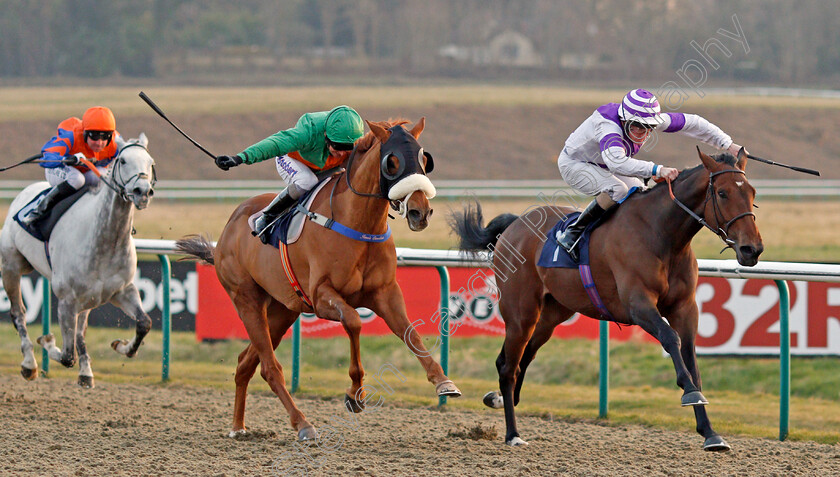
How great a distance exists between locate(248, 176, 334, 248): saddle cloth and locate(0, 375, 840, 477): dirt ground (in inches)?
41.1

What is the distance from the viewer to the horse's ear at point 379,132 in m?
4.72

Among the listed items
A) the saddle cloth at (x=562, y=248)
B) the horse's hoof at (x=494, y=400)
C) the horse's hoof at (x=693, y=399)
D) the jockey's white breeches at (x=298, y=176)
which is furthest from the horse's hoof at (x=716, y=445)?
the jockey's white breeches at (x=298, y=176)

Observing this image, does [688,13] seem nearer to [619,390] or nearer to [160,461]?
[619,390]

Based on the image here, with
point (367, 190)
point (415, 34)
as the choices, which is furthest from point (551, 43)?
point (367, 190)

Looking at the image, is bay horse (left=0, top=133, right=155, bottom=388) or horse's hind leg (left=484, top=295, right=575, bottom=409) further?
bay horse (left=0, top=133, right=155, bottom=388)

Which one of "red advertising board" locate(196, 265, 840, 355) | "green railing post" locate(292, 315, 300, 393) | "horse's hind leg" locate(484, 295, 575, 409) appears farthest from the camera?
"green railing post" locate(292, 315, 300, 393)

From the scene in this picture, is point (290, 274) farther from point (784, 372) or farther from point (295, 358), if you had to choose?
point (784, 372)

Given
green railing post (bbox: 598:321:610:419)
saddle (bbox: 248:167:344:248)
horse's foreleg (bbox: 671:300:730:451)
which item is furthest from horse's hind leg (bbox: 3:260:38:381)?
horse's foreleg (bbox: 671:300:730:451)

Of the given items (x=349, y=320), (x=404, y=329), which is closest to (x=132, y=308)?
(x=349, y=320)

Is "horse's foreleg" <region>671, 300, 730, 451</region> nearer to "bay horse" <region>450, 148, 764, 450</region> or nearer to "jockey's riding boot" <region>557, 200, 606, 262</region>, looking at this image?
"bay horse" <region>450, 148, 764, 450</region>

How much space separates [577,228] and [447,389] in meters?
1.34

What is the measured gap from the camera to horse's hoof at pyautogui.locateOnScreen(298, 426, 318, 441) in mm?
5148

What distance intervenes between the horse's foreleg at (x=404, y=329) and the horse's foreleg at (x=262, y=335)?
2.46 ft

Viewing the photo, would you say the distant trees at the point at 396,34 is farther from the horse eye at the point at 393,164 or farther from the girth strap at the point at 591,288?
the horse eye at the point at 393,164
